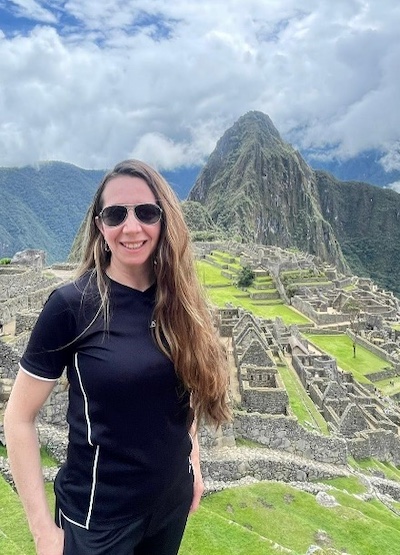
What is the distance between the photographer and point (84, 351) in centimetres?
270

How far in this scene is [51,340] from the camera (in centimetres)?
260

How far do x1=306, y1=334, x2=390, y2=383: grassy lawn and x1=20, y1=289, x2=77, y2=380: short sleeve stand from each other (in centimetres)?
2579

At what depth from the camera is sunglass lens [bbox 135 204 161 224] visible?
9.88 feet

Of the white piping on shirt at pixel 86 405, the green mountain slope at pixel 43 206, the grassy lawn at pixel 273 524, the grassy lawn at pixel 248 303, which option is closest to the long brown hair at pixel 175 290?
the white piping on shirt at pixel 86 405

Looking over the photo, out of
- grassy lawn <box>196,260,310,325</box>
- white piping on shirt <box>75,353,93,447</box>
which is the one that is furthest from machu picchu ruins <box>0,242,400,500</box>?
grassy lawn <box>196,260,310,325</box>

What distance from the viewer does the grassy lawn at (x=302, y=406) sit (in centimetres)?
1392

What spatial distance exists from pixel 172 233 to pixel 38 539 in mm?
1904

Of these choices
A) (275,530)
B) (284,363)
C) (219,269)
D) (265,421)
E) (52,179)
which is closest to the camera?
(275,530)

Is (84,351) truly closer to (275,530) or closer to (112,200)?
(112,200)

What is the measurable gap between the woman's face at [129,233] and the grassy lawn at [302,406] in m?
10.9

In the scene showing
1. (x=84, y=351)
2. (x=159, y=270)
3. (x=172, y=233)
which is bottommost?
(x=84, y=351)

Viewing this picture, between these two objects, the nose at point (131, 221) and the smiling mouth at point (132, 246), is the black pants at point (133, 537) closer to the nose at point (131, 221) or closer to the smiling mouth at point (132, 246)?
the smiling mouth at point (132, 246)

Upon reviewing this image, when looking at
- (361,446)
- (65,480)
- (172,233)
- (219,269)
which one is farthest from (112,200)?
(219,269)

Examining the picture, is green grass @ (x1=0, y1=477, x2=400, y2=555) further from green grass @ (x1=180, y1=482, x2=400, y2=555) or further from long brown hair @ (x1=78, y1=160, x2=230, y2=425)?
long brown hair @ (x1=78, y1=160, x2=230, y2=425)
